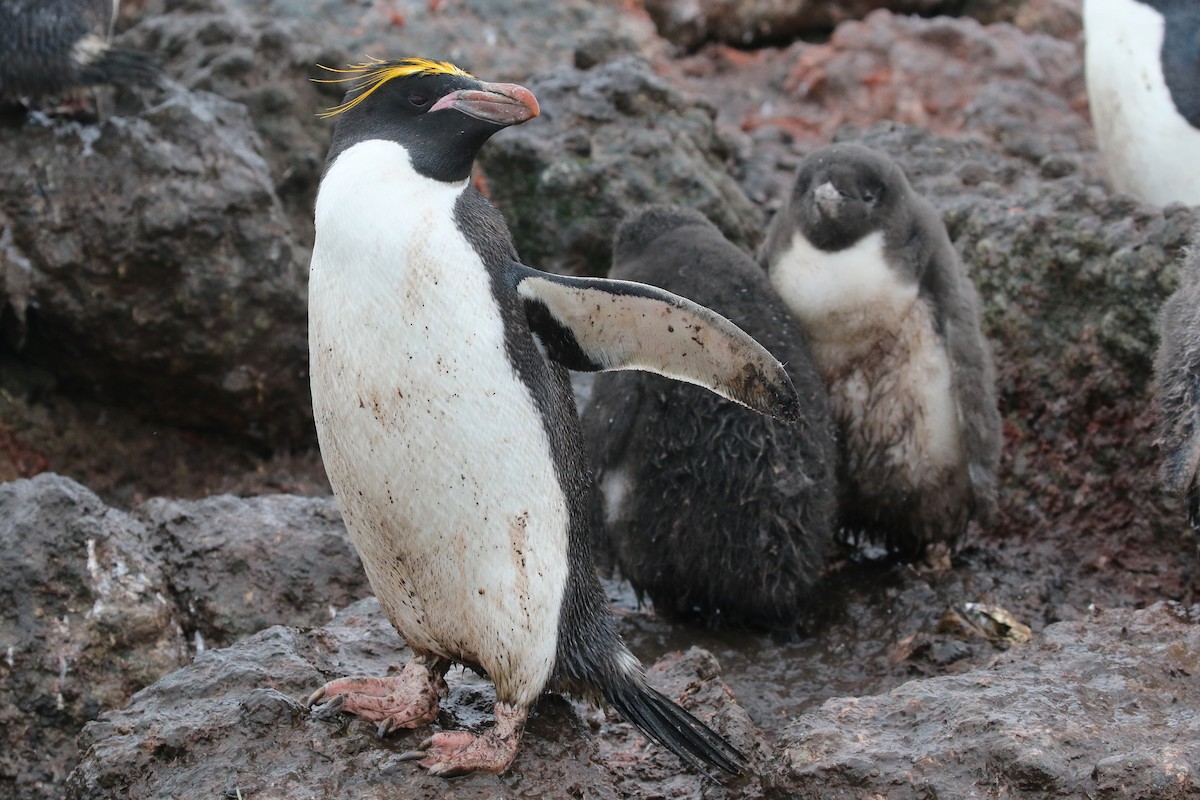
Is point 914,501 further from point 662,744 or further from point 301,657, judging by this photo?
point 301,657

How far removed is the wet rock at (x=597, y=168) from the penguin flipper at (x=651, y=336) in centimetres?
299

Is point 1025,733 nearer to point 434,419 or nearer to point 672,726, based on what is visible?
point 672,726

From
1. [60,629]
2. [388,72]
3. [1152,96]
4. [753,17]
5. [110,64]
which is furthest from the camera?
[753,17]

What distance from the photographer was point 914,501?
474 centimetres

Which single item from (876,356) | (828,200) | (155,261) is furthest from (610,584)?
(155,261)

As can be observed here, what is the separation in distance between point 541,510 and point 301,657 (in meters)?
0.76

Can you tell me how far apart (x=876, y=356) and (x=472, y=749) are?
2318mm

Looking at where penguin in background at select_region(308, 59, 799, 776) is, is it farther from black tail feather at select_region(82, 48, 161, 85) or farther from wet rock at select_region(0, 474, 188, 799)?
black tail feather at select_region(82, 48, 161, 85)

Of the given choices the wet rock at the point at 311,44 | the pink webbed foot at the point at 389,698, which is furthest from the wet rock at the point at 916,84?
the pink webbed foot at the point at 389,698

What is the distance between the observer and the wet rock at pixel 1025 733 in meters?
2.65

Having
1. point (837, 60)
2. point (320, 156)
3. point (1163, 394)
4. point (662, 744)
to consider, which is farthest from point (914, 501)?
point (837, 60)

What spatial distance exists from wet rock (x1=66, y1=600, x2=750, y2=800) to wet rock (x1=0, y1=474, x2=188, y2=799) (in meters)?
0.74

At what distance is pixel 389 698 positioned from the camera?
9.96 feet

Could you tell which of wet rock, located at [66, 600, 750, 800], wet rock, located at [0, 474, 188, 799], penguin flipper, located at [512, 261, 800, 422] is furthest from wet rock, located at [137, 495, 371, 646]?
penguin flipper, located at [512, 261, 800, 422]
